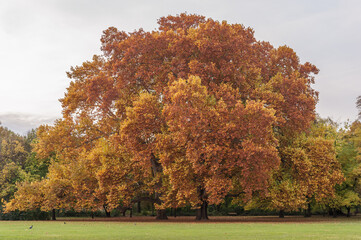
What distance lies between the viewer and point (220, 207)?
60500 mm

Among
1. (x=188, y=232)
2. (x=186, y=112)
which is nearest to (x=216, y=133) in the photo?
(x=186, y=112)

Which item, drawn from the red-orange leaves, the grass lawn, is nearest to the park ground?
the grass lawn

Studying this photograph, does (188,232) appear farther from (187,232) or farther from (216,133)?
(216,133)

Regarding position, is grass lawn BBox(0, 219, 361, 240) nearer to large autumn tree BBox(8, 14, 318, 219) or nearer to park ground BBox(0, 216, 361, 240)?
park ground BBox(0, 216, 361, 240)

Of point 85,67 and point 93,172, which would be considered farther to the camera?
point 85,67

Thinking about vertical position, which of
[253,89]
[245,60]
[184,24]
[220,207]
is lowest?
[220,207]

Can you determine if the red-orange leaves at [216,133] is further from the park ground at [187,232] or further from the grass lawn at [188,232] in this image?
the grass lawn at [188,232]

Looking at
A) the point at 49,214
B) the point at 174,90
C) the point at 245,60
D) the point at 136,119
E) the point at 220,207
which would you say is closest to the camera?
the point at 174,90

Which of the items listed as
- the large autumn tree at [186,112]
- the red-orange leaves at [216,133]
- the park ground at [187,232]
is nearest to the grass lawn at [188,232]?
the park ground at [187,232]

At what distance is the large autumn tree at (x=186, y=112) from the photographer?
28.4m

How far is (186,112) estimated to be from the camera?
1096 inches

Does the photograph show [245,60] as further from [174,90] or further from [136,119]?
[136,119]

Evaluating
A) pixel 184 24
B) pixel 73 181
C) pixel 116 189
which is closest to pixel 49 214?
pixel 73 181

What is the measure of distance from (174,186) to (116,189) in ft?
22.3
